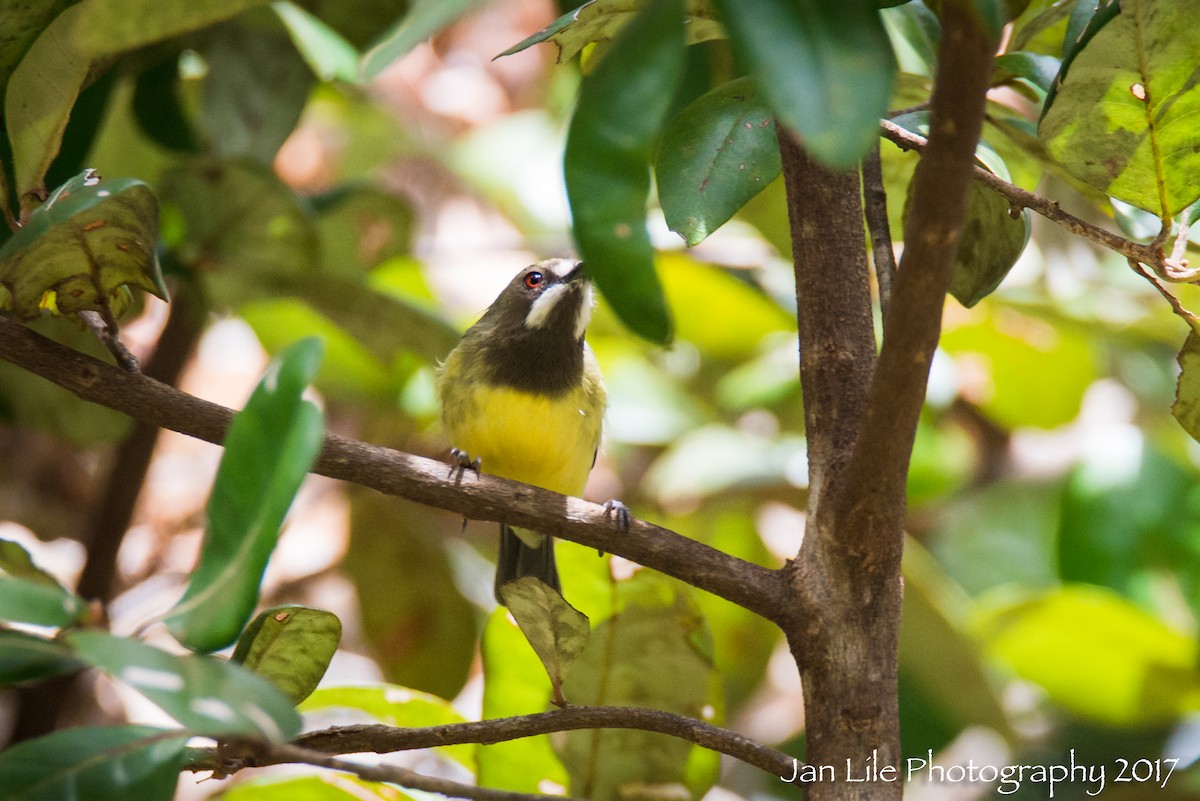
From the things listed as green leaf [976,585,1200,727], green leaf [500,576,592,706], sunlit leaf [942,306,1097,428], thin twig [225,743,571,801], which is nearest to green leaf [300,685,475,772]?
green leaf [500,576,592,706]

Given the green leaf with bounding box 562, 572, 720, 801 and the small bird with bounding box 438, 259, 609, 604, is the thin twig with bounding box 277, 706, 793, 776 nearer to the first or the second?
the green leaf with bounding box 562, 572, 720, 801

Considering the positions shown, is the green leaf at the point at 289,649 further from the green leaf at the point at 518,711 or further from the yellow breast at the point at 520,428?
the yellow breast at the point at 520,428

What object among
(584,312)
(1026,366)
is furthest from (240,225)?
(1026,366)

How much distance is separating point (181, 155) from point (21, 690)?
1.40 m

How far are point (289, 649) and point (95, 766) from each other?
12.7 inches

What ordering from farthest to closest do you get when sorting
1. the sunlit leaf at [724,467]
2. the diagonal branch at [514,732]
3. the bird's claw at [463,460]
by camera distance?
the sunlit leaf at [724,467] < the bird's claw at [463,460] < the diagonal branch at [514,732]

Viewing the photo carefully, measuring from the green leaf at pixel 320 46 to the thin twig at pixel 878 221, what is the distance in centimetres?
112

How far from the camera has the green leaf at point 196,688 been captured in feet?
2.72

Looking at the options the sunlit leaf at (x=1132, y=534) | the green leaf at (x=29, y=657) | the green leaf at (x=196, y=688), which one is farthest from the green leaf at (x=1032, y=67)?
the sunlit leaf at (x=1132, y=534)

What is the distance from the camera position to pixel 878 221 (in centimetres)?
139

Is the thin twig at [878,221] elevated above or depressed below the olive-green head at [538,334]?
below

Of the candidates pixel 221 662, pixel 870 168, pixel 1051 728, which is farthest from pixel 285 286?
pixel 1051 728

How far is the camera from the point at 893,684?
1312 millimetres

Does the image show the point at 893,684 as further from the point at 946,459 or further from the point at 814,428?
the point at 946,459
